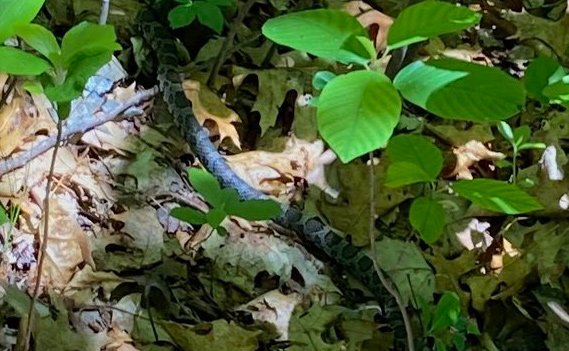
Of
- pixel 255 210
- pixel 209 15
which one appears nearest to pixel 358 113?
pixel 255 210

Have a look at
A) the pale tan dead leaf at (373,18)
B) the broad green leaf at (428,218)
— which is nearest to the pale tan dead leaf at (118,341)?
the broad green leaf at (428,218)

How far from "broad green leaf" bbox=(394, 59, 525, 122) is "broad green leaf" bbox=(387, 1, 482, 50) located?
2.2 inches

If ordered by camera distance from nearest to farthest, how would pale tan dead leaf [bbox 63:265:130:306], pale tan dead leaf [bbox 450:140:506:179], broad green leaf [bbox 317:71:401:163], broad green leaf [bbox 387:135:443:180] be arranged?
broad green leaf [bbox 317:71:401:163], broad green leaf [bbox 387:135:443:180], pale tan dead leaf [bbox 63:265:130:306], pale tan dead leaf [bbox 450:140:506:179]

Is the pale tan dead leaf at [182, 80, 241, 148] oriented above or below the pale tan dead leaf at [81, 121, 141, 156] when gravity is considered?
below

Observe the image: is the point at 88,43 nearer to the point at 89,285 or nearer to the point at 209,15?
the point at 89,285

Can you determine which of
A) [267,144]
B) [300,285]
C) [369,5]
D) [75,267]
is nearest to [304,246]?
[300,285]

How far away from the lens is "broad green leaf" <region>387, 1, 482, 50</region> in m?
1.41

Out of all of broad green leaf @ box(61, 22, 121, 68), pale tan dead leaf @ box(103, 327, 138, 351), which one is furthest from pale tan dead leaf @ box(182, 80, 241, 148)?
broad green leaf @ box(61, 22, 121, 68)

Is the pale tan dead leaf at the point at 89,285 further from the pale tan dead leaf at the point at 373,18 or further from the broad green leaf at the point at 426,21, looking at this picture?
the pale tan dead leaf at the point at 373,18

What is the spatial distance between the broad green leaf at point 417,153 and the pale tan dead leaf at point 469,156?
1125 mm

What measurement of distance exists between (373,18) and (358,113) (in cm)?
246

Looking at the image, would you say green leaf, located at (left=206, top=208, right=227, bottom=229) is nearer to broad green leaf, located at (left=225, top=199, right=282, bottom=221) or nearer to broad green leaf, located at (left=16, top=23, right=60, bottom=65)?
broad green leaf, located at (left=225, top=199, right=282, bottom=221)

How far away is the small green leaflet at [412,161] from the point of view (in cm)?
197

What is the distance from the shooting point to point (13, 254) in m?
2.51
